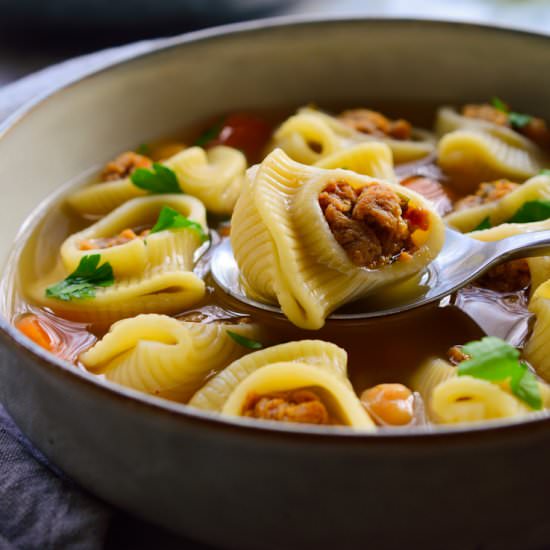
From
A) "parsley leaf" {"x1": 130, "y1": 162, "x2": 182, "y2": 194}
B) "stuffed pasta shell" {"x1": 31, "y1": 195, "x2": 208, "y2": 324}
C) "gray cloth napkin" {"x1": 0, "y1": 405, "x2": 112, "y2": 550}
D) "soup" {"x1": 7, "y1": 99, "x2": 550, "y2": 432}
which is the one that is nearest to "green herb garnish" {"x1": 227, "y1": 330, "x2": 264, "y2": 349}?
"soup" {"x1": 7, "y1": 99, "x2": 550, "y2": 432}

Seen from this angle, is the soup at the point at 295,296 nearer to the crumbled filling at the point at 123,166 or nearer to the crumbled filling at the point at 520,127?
the crumbled filling at the point at 123,166

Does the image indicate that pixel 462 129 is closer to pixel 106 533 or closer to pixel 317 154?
pixel 317 154

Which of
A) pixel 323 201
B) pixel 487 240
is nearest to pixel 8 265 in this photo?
pixel 323 201

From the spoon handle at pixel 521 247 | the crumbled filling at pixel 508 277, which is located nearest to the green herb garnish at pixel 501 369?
the spoon handle at pixel 521 247

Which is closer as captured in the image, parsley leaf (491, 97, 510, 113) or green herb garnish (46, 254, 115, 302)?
green herb garnish (46, 254, 115, 302)

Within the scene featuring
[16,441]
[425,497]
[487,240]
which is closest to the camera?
[425,497]

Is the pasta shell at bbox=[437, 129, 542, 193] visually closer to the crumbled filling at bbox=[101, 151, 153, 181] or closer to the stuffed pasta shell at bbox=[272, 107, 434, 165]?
the stuffed pasta shell at bbox=[272, 107, 434, 165]
